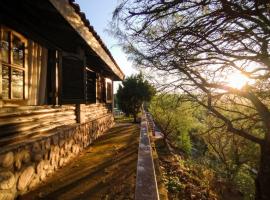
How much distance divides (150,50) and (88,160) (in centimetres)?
306

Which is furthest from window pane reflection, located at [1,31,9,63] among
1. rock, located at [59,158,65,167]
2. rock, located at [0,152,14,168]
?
rock, located at [59,158,65,167]

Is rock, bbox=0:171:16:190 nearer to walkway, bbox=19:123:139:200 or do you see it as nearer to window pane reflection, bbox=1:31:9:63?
walkway, bbox=19:123:139:200

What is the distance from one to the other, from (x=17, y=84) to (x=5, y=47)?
0.71 meters

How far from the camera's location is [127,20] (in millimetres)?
4801

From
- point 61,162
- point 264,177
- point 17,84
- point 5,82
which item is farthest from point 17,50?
point 264,177

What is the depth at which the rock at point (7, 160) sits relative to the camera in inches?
140

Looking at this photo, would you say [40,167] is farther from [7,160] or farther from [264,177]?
[264,177]

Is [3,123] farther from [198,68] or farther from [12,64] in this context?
[198,68]

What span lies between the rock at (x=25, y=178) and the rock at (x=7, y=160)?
388mm

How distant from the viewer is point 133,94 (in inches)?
810

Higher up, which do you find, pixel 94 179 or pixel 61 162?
pixel 61 162

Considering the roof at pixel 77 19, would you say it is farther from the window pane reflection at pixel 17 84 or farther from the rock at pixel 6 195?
the rock at pixel 6 195

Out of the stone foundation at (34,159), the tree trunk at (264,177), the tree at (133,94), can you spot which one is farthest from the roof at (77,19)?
the tree at (133,94)

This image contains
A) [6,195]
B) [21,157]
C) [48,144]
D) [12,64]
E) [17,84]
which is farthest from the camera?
[48,144]
